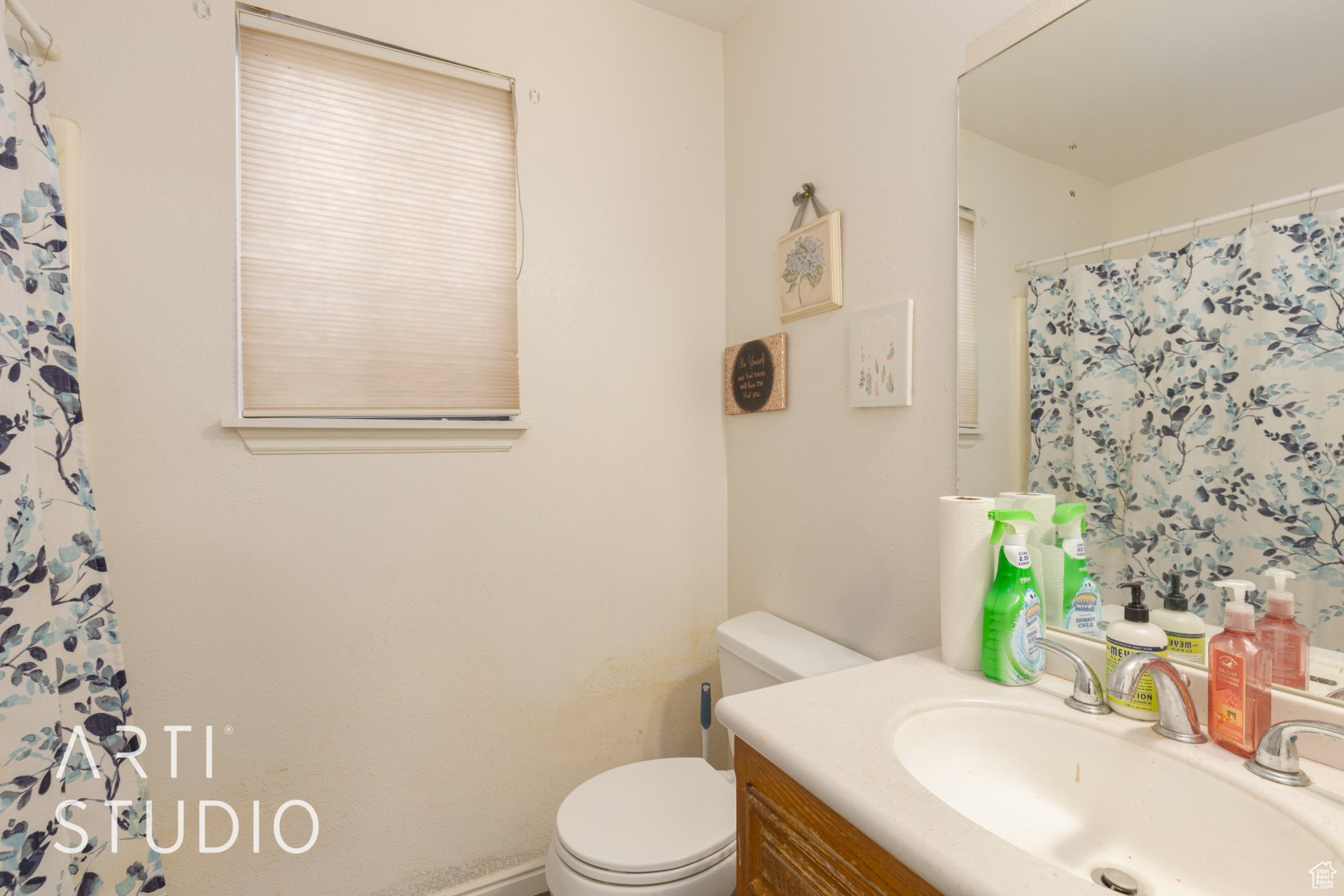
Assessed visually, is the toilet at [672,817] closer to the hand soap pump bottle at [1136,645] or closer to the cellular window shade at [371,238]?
the hand soap pump bottle at [1136,645]

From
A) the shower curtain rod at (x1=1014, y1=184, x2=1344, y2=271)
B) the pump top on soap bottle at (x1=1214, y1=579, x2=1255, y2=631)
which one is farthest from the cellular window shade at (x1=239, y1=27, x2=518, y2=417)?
the pump top on soap bottle at (x1=1214, y1=579, x2=1255, y2=631)

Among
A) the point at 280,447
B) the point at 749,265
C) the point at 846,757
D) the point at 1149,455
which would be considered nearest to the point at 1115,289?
the point at 1149,455

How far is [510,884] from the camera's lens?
151 centimetres

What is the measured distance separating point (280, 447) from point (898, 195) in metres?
1.41

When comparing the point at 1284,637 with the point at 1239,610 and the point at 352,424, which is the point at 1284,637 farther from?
the point at 352,424

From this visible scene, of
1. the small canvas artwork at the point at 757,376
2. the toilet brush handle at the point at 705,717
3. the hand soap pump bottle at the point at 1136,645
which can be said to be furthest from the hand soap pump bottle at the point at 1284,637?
the toilet brush handle at the point at 705,717

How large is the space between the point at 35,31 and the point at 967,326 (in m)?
1.74

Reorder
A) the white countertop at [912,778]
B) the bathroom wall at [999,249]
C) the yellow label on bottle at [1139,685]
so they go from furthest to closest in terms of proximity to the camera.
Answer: the bathroom wall at [999,249] → the yellow label on bottle at [1139,685] → the white countertop at [912,778]

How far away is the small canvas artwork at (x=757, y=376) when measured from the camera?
1.55 m

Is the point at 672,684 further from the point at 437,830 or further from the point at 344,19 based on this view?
the point at 344,19

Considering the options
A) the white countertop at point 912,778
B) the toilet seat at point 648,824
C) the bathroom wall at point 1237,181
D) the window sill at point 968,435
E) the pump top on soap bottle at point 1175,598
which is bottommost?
the toilet seat at point 648,824

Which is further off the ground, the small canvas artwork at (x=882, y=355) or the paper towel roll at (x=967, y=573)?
the small canvas artwork at (x=882, y=355)

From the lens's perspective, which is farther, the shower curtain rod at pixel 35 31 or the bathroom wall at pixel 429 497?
the bathroom wall at pixel 429 497

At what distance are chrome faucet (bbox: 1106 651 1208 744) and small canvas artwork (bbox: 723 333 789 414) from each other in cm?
92
